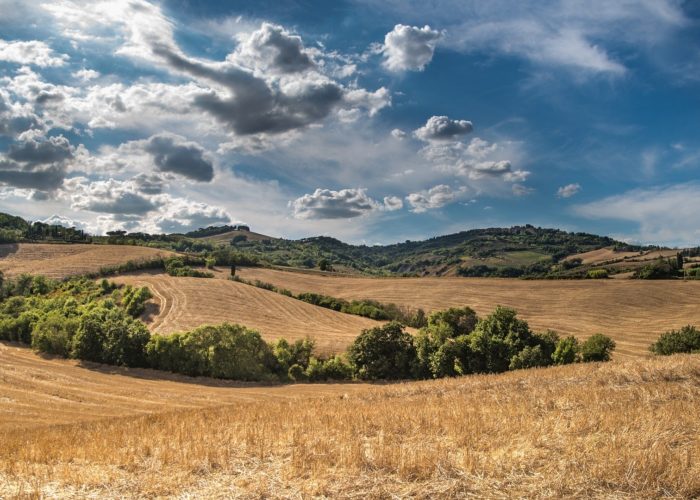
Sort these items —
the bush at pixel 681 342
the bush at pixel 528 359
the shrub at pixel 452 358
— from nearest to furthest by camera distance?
1. the bush at pixel 681 342
2. the bush at pixel 528 359
3. the shrub at pixel 452 358

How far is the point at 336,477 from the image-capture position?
8125mm

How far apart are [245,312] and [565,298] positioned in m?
72.2

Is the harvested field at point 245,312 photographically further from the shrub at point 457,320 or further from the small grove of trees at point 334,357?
the shrub at point 457,320

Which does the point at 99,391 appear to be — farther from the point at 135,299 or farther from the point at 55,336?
the point at 135,299

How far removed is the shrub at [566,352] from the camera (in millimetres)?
49812

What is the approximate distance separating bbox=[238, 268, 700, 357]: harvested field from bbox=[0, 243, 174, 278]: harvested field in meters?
41.1

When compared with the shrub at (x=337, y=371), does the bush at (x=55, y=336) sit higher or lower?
higher

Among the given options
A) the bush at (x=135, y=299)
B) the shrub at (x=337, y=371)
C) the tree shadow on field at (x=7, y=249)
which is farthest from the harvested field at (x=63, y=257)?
the shrub at (x=337, y=371)

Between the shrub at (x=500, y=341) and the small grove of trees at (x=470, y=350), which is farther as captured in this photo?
the shrub at (x=500, y=341)

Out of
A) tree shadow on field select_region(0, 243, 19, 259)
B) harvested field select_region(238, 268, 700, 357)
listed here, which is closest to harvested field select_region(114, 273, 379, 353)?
harvested field select_region(238, 268, 700, 357)

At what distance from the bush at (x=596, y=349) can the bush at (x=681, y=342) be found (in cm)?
517

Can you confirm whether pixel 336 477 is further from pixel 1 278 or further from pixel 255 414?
pixel 1 278

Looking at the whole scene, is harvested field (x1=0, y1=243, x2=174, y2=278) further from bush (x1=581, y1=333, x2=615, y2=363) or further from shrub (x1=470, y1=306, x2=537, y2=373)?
bush (x1=581, y1=333, x2=615, y2=363)

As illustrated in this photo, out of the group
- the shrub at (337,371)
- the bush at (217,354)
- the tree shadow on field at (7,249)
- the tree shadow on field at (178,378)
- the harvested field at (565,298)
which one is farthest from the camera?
the tree shadow on field at (7,249)
